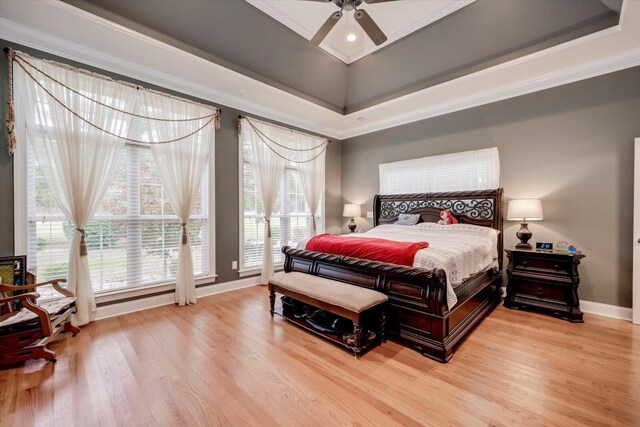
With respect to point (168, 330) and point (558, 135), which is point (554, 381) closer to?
point (558, 135)

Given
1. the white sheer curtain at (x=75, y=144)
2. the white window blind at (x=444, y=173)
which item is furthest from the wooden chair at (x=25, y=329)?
the white window blind at (x=444, y=173)

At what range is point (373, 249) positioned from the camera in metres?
2.77

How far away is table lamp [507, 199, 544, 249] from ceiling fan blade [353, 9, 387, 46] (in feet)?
8.48

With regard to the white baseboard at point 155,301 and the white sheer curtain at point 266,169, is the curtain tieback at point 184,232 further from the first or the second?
the white sheer curtain at point 266,169

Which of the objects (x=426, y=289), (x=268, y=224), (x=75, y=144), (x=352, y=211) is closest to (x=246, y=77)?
(x=75, y=144)

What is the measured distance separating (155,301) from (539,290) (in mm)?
4700

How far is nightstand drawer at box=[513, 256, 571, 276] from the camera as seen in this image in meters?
3.07

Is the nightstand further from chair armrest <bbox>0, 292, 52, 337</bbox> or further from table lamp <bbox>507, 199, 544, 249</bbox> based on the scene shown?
chair armrest <bbox>0, 292, 52, 337</bbox>

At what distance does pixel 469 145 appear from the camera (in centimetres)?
415

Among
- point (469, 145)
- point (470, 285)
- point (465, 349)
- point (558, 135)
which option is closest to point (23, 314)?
point (465, 349)

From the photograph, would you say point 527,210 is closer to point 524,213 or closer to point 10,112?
point 524,213

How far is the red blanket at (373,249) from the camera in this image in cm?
254

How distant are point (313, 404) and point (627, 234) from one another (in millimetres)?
3838

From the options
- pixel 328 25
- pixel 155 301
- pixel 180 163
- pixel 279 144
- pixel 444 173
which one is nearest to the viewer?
pixel 328 25
